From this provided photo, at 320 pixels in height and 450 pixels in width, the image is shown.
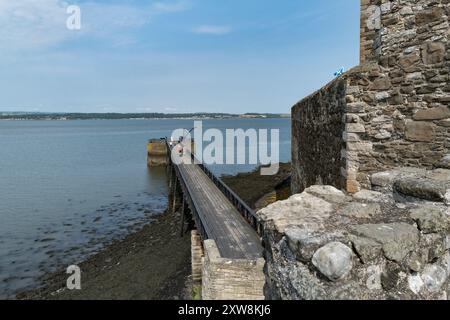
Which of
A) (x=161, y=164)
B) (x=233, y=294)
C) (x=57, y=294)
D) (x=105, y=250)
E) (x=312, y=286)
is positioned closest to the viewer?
(x=312, y=286)

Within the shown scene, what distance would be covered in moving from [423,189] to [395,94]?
239 centimetres

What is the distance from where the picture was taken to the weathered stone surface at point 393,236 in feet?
7.87

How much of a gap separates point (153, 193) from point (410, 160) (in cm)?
3104

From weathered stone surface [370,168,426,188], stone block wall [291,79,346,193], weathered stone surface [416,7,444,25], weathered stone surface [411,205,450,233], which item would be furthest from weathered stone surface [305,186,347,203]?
weathered stone surface [416,7,444,25]

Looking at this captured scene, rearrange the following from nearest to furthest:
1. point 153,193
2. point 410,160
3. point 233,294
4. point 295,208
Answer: point 295,208
point 410,160
point 233,294
point 153,193

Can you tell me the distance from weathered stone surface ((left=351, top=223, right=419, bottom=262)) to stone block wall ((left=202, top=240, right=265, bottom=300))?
6.50m

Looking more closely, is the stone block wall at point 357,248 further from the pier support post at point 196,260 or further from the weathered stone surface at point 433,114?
the pier support post at point 196,260

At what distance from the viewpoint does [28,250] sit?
780 inches

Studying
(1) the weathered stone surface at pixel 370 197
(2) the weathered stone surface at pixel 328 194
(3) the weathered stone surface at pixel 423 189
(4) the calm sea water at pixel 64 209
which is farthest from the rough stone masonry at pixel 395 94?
(4) the calm sea water at pixel 64 209

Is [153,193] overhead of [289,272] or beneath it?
beneath

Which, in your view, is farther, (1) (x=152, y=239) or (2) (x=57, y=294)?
(1) (x=152, y=239)

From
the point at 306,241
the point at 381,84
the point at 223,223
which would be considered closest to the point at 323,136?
the point at 381,84
